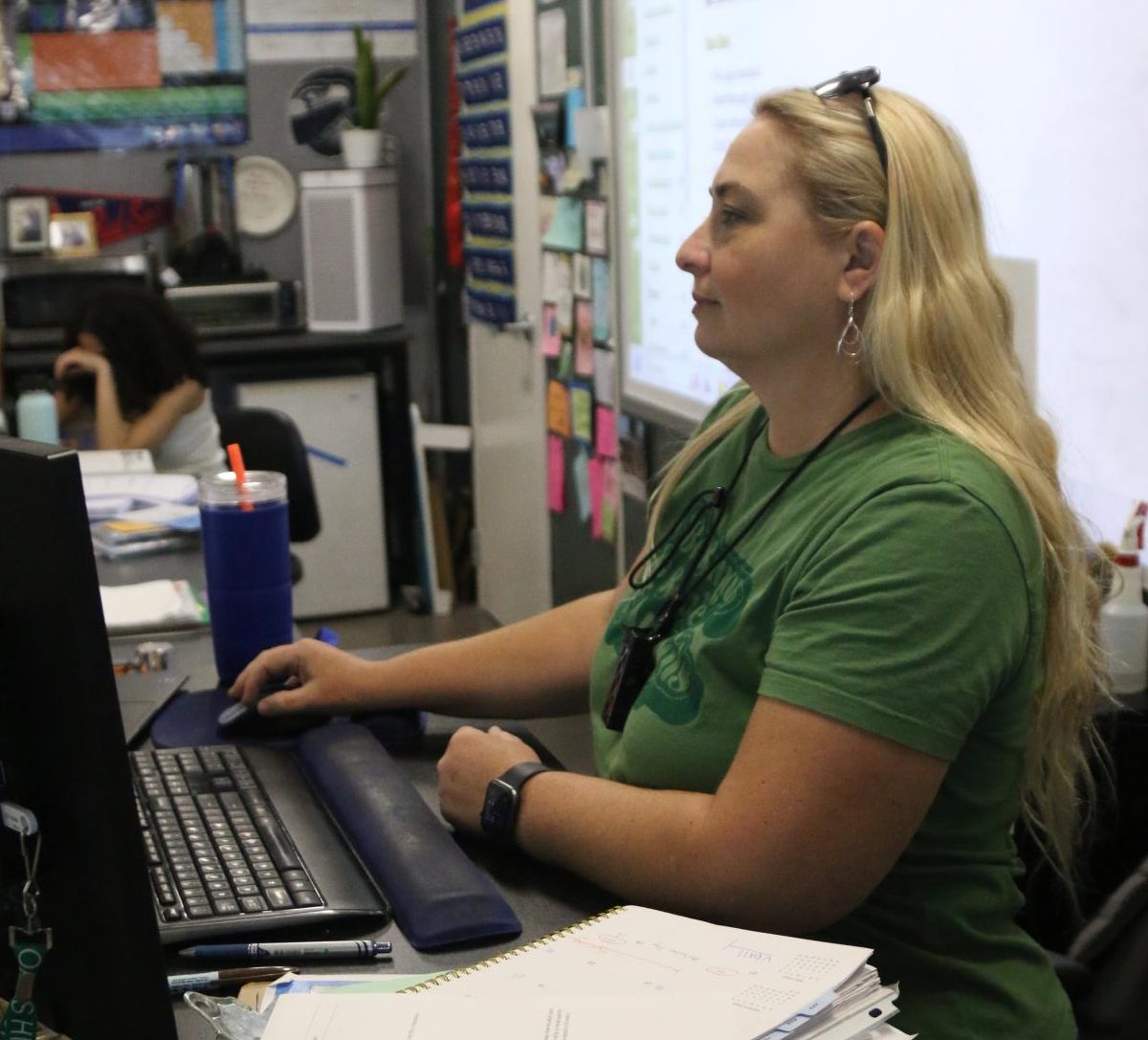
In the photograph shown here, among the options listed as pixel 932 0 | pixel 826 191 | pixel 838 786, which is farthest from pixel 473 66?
pixel 838 786

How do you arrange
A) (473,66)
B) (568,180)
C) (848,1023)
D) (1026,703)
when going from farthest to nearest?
(473,66), (568,180), (1026,703), (848,1023)

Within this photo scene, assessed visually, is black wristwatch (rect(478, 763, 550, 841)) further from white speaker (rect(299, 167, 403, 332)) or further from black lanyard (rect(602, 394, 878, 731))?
white speaker (rect(299, 167, 403, 332))

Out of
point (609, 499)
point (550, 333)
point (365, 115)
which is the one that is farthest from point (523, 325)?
point (365, 115)

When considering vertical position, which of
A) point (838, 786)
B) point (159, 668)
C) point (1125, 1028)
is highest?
point (838, 786)

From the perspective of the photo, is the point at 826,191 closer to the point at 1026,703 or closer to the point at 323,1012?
the point at 1026,703

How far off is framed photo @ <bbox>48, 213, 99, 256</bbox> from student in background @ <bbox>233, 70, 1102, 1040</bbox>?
3.93 meters

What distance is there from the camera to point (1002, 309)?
1.28 metres

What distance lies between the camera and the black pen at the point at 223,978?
99cm

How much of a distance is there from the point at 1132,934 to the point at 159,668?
113 centimetres

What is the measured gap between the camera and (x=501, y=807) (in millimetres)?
1208

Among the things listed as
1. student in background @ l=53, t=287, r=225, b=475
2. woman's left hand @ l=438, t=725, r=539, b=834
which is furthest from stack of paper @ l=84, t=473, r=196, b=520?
woman's left hand @ l=438, t=725, r=539, b=834

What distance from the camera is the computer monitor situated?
75 cm

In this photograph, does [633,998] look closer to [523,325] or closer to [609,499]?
[609,499]

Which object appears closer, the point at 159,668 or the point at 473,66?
the point at 159,668
